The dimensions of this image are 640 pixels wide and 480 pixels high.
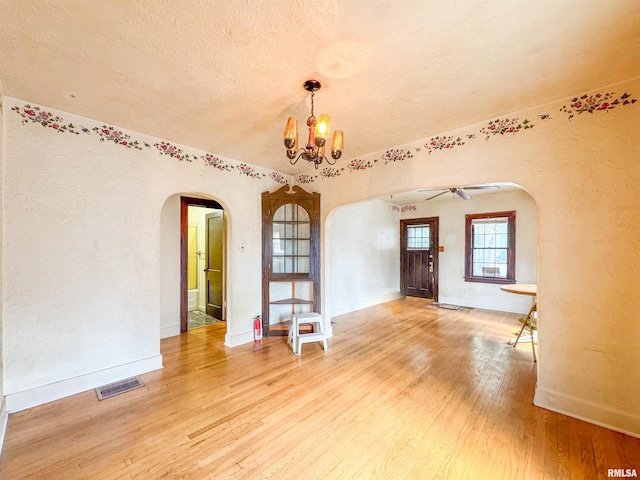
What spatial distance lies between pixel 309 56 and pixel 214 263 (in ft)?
14.3

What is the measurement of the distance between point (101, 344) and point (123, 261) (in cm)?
83

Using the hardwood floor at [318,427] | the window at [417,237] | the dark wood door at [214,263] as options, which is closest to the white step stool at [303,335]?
the hardwood floor at [318,427]

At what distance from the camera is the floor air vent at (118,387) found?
7.91 ft

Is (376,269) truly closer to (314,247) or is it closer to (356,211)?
(356,211)

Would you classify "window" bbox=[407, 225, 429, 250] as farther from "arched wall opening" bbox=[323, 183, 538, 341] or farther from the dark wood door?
the dark wood door

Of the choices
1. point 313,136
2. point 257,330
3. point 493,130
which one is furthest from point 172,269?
point 493,130

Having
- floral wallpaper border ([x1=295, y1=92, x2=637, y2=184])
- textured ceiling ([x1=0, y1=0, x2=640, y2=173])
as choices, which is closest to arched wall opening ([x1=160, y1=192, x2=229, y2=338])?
textured ceiling ([x1=0, y1=0, x2=640, y2=173])

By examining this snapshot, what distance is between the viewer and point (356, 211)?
583 centimetres

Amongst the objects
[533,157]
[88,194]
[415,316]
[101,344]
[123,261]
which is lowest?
[415,316]

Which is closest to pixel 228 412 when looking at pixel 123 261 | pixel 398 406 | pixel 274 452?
pixel 274 452

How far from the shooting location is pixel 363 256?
19.8 ft

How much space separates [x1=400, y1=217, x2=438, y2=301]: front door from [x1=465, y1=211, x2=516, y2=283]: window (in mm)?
786

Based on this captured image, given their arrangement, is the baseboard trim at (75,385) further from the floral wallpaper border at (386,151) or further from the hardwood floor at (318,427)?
the floral wallpaper border at (386,151)

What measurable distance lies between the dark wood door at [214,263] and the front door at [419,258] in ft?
15.7
